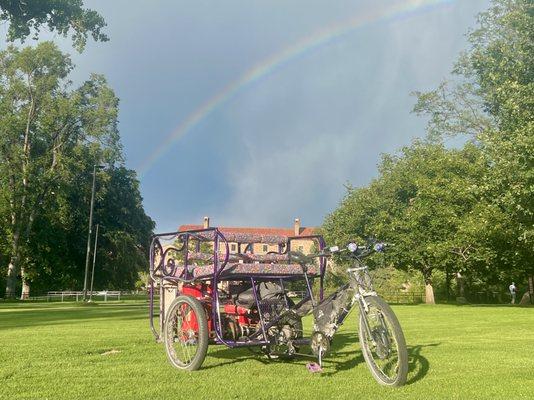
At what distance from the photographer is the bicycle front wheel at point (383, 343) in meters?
5.21

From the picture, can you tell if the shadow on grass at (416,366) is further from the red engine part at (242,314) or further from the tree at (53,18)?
the tree at (53,18)

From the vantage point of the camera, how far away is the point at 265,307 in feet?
22.5

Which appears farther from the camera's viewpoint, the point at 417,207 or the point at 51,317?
the point at 417,207

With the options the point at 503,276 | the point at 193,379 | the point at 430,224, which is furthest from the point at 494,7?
the point at 193,379

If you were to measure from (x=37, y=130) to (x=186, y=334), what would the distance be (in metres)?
44.4

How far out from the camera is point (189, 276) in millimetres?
7305

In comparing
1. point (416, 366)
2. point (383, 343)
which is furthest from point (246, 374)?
point (416, 366)

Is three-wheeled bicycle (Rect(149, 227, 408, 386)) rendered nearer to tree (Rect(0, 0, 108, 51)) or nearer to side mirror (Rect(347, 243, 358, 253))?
side mirror (Rect(347, 243, 358, 253))

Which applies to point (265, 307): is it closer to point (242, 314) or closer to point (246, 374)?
point (242, 314)

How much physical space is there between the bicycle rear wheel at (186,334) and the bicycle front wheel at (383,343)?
6.24 ft

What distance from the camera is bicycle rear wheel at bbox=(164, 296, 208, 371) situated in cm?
637

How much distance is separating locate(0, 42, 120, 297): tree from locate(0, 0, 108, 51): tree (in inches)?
888

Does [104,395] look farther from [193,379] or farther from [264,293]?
[264,293]

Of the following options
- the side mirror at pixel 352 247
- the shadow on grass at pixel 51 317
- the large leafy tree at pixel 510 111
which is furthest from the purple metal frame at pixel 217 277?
the large leafy tree at pixel 510 111
